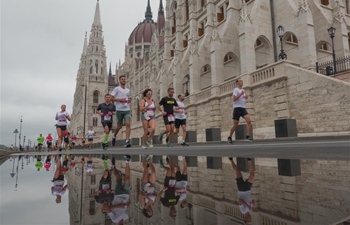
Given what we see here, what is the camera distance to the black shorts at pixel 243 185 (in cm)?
190

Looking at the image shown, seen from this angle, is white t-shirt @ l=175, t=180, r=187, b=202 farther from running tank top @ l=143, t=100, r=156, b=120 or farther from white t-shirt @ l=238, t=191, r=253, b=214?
running tank top @ l=143, t=100, r=156, b=120

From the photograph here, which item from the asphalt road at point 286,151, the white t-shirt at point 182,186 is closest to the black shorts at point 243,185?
the white t-shirt at point 182,186

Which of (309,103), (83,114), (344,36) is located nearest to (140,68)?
(83,114)

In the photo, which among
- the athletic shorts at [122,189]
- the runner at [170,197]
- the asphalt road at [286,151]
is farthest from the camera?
the asphalt road at [286,151]

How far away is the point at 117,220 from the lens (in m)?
1.21

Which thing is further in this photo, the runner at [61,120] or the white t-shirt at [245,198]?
the runner at [61,120]

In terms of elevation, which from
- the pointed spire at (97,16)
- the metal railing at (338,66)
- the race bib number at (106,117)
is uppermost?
the pointed spire at (97,16)

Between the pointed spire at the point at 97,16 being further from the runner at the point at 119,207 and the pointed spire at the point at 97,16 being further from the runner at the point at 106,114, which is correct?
the runner at the point at 119,207

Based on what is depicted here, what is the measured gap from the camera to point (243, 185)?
2.04m

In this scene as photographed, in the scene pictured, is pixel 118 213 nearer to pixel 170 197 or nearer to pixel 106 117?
pixel 170 197

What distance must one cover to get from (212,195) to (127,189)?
0.70m

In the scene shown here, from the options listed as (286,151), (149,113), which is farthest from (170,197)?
(149,113)

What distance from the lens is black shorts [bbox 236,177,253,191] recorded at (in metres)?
1.90

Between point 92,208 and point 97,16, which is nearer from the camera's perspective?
point 92,208
